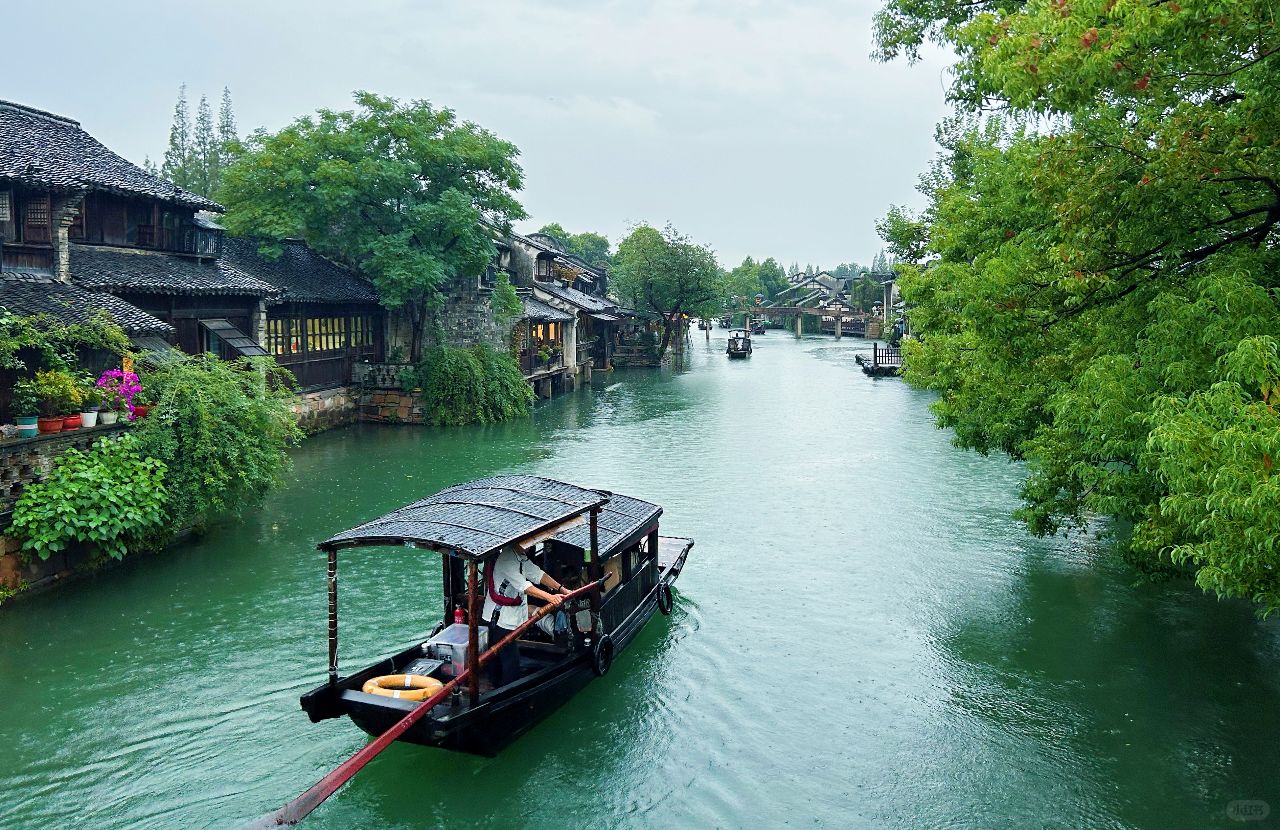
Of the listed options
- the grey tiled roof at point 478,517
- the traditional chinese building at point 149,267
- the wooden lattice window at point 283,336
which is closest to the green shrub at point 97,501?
the traditional chinese building at point 149,267

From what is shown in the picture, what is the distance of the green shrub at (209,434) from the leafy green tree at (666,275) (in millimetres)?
46582

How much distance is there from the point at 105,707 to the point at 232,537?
7.59m

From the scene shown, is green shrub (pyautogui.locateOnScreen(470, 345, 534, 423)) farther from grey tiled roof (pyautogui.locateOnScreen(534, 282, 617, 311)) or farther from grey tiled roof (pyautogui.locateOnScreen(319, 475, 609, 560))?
grey tiled roof (pyautogui.locateOnScreen(319, 475, 609, 560))

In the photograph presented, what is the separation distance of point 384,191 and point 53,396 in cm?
1867

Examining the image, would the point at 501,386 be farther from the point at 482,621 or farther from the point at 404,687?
the point at 404,687

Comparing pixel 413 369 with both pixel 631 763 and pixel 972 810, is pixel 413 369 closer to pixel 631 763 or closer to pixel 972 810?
pixel 631 763

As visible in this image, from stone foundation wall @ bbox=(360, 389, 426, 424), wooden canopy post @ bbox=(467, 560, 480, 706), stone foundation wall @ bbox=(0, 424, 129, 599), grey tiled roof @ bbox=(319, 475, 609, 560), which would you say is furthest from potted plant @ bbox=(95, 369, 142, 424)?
stone foundation wall @ bbox=(360, 389, 426, 424)

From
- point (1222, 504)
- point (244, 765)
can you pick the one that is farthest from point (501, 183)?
point (1222, 504)

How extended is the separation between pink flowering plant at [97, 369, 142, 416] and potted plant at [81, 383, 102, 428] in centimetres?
15

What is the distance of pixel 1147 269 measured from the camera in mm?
11023

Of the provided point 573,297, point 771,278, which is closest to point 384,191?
point 573,297

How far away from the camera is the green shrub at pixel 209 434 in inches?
681

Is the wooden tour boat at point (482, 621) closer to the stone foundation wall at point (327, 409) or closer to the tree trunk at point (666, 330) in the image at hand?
the stone foundation wall at point (327, 409)

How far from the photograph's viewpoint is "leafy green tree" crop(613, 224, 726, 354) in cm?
6556
